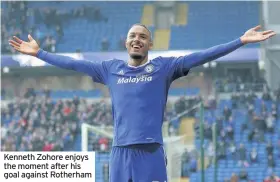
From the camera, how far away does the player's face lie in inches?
185

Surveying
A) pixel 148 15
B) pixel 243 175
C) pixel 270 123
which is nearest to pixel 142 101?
pixel 243 175

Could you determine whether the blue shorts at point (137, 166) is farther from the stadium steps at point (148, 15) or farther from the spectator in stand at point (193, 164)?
the stadium steps at point (148, 15)

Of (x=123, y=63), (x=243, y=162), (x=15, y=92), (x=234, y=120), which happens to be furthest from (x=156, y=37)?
(x=123, y=63)

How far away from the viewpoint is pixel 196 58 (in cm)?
467

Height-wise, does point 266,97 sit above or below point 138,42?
above

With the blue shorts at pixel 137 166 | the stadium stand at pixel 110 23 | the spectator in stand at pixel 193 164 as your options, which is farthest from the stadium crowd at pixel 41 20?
the blue shorts at pixel 137 166

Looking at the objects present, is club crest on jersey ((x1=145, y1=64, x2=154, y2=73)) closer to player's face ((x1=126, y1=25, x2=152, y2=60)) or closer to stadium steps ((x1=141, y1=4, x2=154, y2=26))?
player's face ((x1=126, y1=25, x2=152, y2=60))

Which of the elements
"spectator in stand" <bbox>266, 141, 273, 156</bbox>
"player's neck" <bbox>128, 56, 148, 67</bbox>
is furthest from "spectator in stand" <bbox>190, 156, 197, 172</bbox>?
"player's neck" <bbox>128, 56, 148, 67</bbox>

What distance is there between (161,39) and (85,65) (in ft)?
94.4

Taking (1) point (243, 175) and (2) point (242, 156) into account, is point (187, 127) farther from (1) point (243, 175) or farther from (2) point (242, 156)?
(1) point (243, 175)

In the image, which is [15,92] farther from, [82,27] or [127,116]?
[127,116]

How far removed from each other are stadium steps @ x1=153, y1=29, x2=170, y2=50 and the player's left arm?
2780 centimetres

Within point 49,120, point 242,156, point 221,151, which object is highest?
point 49,120

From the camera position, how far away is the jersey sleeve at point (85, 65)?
16.0ft
